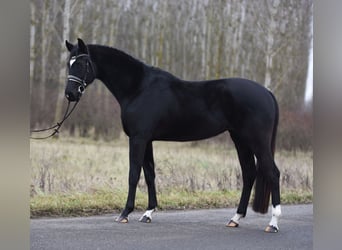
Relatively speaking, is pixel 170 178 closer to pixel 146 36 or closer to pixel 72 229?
pixel 72 229

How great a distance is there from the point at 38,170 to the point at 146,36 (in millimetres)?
1386

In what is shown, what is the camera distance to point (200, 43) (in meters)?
4.36

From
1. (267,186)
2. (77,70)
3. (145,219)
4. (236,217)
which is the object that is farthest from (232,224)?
(77,70)

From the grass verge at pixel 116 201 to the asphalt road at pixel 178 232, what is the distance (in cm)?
5

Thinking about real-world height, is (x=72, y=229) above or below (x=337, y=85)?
below

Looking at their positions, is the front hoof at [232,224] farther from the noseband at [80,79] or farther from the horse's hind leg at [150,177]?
the noseband at [80,79]

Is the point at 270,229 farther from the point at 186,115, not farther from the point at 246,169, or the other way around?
the point at 186,115

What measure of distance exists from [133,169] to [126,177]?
110 mm

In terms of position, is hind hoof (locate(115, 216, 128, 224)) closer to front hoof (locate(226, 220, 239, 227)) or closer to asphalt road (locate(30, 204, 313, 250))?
asphalt road (locate(30, 204, 313, 250))

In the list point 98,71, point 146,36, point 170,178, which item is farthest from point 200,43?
point 170,178

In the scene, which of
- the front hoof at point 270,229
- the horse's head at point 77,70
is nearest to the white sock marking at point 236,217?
the front hoof at point 270,229

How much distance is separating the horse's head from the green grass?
38cm

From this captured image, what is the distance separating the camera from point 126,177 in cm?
414

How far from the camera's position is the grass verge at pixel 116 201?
393 centimetres
